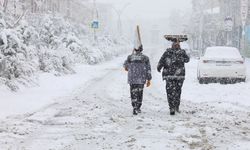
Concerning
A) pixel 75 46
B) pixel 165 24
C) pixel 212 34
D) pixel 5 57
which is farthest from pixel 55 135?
pixel 165 24

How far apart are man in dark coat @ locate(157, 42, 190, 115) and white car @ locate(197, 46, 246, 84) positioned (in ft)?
24.0

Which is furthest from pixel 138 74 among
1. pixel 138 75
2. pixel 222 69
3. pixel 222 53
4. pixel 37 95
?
pixel 222 53

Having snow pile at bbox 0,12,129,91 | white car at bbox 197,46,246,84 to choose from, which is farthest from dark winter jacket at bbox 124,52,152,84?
white car at bbox 197,46,246,84

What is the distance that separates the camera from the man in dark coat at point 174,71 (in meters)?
12.0

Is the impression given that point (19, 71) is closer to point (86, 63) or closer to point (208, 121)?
point (208, 121)

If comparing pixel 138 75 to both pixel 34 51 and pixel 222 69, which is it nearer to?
pixel 222 69

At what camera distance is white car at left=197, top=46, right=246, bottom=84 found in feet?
62.7

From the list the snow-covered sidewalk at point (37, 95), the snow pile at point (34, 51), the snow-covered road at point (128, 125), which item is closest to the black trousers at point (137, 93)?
the snow-covered road at point (128, 125)

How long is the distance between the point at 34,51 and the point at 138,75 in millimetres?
10923

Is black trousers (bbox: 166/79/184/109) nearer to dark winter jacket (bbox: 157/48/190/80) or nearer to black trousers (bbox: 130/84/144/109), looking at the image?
dark winter jacket (bbox: 157/48/190/80)

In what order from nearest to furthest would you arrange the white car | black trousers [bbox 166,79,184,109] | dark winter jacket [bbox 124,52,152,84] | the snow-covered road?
the snow-covered road < black trousers [bbox 166,79,184,109] < dark winter jacket [bbox 124,52,152,84] < the white car

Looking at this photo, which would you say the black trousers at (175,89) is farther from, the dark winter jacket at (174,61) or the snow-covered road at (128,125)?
the snow-covered road at (128,125)

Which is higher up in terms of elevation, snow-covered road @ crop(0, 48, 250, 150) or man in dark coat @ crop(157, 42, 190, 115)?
man in dark coat @ crop(157, 42, 190, 115)

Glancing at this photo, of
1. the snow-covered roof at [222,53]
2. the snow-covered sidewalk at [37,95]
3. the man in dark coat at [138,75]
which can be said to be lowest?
the snow-covered sidewalk at [37,95]
